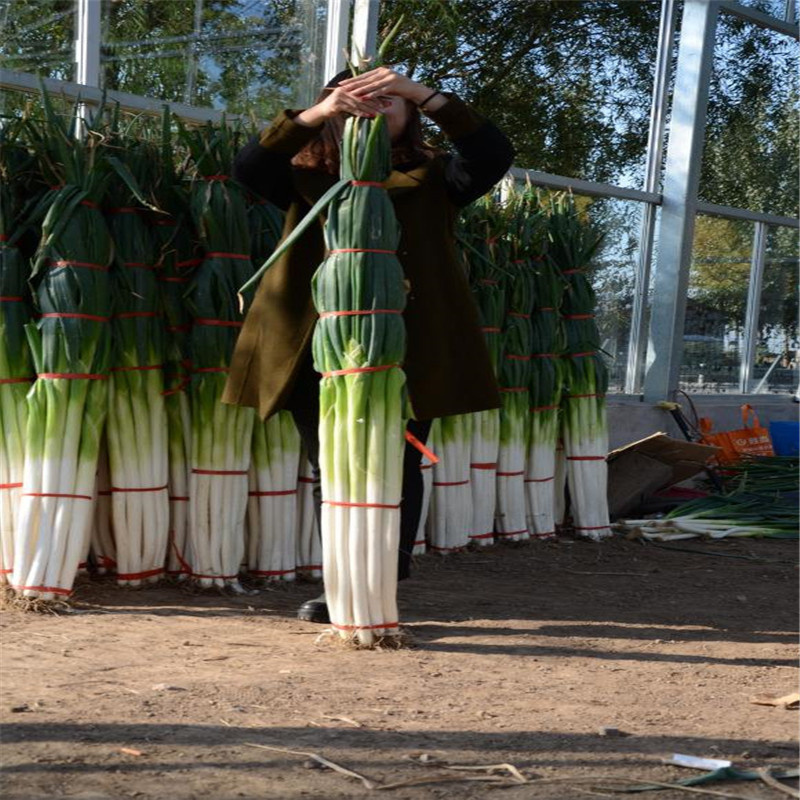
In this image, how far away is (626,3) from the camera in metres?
7.98

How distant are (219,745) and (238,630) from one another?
43.7 inches

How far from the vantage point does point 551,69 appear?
758cm

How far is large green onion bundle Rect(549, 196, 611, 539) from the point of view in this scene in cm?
548

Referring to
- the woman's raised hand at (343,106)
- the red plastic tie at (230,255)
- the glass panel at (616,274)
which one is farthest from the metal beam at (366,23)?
the woman's raised hand at (343,106)

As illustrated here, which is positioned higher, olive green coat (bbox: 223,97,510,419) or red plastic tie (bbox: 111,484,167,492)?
olive green coat (bbox: 223,97,510,419)

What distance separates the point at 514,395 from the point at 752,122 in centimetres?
484

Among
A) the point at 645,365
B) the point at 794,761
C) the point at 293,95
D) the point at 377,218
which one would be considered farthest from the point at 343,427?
the point at 645,365

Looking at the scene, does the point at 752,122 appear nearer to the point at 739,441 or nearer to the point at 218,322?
the point at 739,441

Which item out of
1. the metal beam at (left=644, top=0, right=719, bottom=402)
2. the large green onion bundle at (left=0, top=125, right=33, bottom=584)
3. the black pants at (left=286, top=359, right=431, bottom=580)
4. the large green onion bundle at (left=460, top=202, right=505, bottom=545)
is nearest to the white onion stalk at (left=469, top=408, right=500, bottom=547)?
the large green onion bundle at (left=460, top=202, right=505, bottom=545)

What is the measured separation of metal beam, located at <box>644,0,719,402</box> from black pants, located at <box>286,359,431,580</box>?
500 cm

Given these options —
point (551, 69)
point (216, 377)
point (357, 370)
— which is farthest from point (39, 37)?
point (551, 69)

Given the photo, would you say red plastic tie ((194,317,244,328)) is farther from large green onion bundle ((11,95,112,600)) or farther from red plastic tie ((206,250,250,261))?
large green onion bundle ((11,95,112,600))

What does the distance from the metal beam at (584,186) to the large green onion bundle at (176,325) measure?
3.26 m

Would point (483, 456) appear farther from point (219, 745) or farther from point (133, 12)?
point (219, 745)
